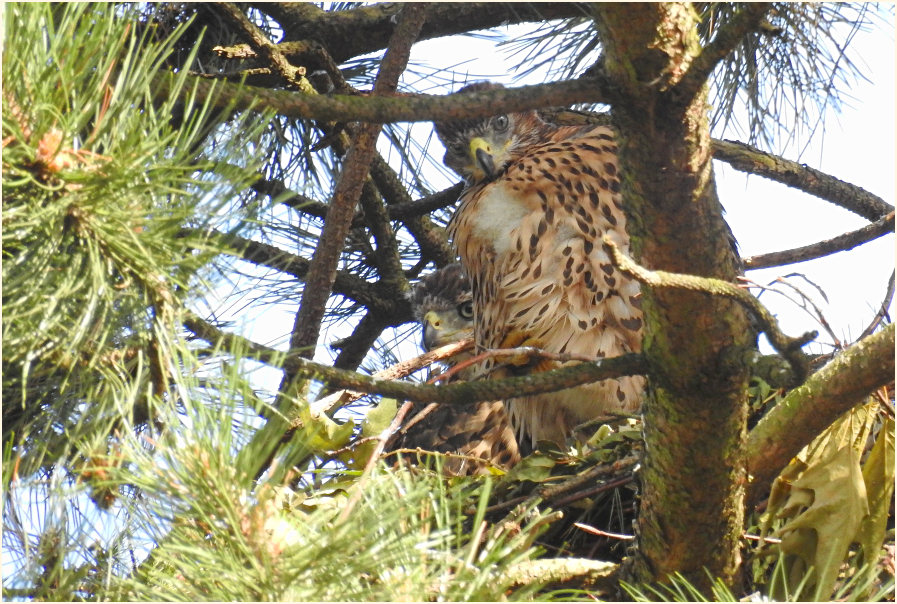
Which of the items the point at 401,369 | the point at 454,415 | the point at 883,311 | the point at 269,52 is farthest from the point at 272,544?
the point at 454,415

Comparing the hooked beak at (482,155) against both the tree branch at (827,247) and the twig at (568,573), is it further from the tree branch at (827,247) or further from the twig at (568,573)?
the twig at (568,573)

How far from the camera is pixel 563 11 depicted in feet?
14.9

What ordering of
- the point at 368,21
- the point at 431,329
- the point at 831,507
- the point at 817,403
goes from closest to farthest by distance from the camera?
1. the point at 817,403
2. the point at 831,507
3. the point at 368,21
4. the point at 431,329

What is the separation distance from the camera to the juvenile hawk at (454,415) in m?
4.57

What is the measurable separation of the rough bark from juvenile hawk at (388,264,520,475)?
2.05 meters

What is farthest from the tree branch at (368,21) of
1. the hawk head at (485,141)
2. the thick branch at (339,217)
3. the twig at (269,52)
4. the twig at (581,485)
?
the twig at (581,485)

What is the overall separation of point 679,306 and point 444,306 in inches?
107

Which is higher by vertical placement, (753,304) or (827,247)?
(827,247)

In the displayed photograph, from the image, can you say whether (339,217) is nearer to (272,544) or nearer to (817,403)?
(817,403)

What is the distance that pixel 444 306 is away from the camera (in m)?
4.79

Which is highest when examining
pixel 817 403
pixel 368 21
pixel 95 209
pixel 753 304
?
pixel 368 21

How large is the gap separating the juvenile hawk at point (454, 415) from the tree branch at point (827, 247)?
1.25m

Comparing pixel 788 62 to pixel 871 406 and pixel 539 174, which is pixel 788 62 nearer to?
pixel 539 174

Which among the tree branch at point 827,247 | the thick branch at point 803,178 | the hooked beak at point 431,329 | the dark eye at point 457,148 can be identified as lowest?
the hooked beak at point 431,329
